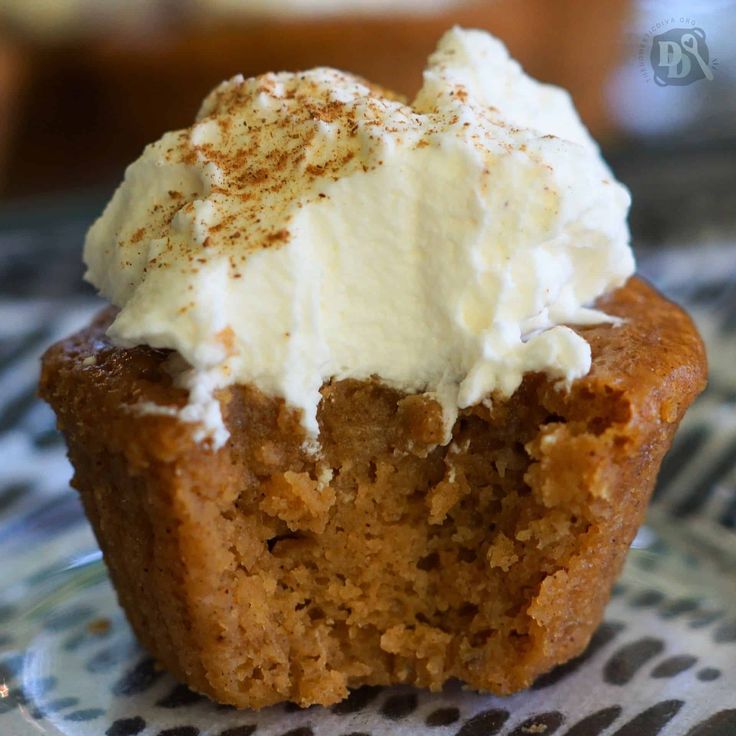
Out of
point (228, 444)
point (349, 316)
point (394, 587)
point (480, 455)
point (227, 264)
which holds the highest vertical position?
point (227, 264)

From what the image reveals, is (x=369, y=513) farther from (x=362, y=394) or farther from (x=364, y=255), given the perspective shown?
(x=364, y=255)

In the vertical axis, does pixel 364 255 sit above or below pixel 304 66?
below

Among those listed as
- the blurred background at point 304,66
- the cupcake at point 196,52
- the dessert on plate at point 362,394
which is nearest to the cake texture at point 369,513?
the dessert on plate at point 362,394

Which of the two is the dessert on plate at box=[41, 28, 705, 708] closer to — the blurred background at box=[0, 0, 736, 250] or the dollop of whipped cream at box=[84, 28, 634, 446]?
the dollop of whipped cream at box=[84, 28, 634, 446]

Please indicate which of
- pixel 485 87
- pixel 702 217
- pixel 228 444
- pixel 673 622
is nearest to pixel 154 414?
pixel 228 444

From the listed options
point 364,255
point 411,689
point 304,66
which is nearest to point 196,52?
point 304,66

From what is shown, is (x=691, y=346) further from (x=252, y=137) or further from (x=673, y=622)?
(x=252, y=137)
